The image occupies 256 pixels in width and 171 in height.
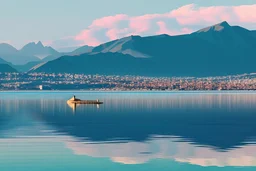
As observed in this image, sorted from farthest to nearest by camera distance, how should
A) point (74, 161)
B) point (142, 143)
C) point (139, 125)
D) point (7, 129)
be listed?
point (139, 125) < point (7, 129) < point (142, 143) < point (74, 161)

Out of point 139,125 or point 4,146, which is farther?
point 139,125

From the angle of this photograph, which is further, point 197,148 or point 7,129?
point 7,129

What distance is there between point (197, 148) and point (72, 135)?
2249cm

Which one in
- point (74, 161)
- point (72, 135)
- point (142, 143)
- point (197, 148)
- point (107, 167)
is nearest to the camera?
point (107, 167)

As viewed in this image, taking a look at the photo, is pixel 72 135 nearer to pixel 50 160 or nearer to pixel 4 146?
pixel 4 146

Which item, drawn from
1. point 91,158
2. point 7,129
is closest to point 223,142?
point 91,158

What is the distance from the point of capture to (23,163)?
5538 cm

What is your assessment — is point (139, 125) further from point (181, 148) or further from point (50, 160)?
point (50, 160)

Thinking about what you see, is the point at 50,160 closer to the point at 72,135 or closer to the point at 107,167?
the point at 107,167

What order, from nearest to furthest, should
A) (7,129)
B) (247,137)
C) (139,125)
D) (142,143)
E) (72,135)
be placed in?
(142,143)
(247,137)
(72,135)
(7,129)
(139,125)

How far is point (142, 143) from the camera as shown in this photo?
70125mm

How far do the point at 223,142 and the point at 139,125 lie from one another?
29.4 metres

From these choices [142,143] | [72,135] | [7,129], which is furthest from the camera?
[7,129]

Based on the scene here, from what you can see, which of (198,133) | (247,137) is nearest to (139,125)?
(198,133)
